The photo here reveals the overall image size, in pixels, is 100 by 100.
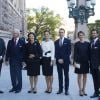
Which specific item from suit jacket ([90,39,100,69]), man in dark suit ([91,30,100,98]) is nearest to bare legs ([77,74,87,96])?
man in dark suit ([91,30,100,98])

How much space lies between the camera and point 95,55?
34.8 feet

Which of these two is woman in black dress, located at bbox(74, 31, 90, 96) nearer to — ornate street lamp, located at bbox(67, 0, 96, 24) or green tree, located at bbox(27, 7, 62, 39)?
ornate street lamp, located at bbox(67, 0, 96, 24)

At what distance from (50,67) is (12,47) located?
1198 mm

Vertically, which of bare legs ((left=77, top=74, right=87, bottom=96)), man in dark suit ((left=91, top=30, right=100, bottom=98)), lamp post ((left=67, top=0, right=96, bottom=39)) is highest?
lamp post ((left=67, top=0, right=96, bottom=39))

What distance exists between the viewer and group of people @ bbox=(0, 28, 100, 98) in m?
10.8

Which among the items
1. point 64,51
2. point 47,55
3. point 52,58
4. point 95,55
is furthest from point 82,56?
point 47,55

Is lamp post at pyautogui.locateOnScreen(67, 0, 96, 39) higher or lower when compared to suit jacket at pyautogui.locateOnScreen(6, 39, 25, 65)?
higher

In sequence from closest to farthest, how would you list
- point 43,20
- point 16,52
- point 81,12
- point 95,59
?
point 95,59, point 16,52, point 81,12, point 43,20

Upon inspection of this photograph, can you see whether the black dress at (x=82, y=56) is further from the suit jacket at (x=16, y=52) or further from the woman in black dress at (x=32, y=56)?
the suit jacket at (x=16, y=52)

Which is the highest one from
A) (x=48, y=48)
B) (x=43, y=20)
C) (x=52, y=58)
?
(x=43, y=20)

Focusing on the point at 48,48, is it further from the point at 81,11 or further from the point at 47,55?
the point at 81,11

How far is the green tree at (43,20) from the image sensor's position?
7744cm

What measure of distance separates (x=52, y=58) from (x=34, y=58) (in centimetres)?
49

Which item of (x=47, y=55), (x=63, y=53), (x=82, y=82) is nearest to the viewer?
(x=82, y=82)
